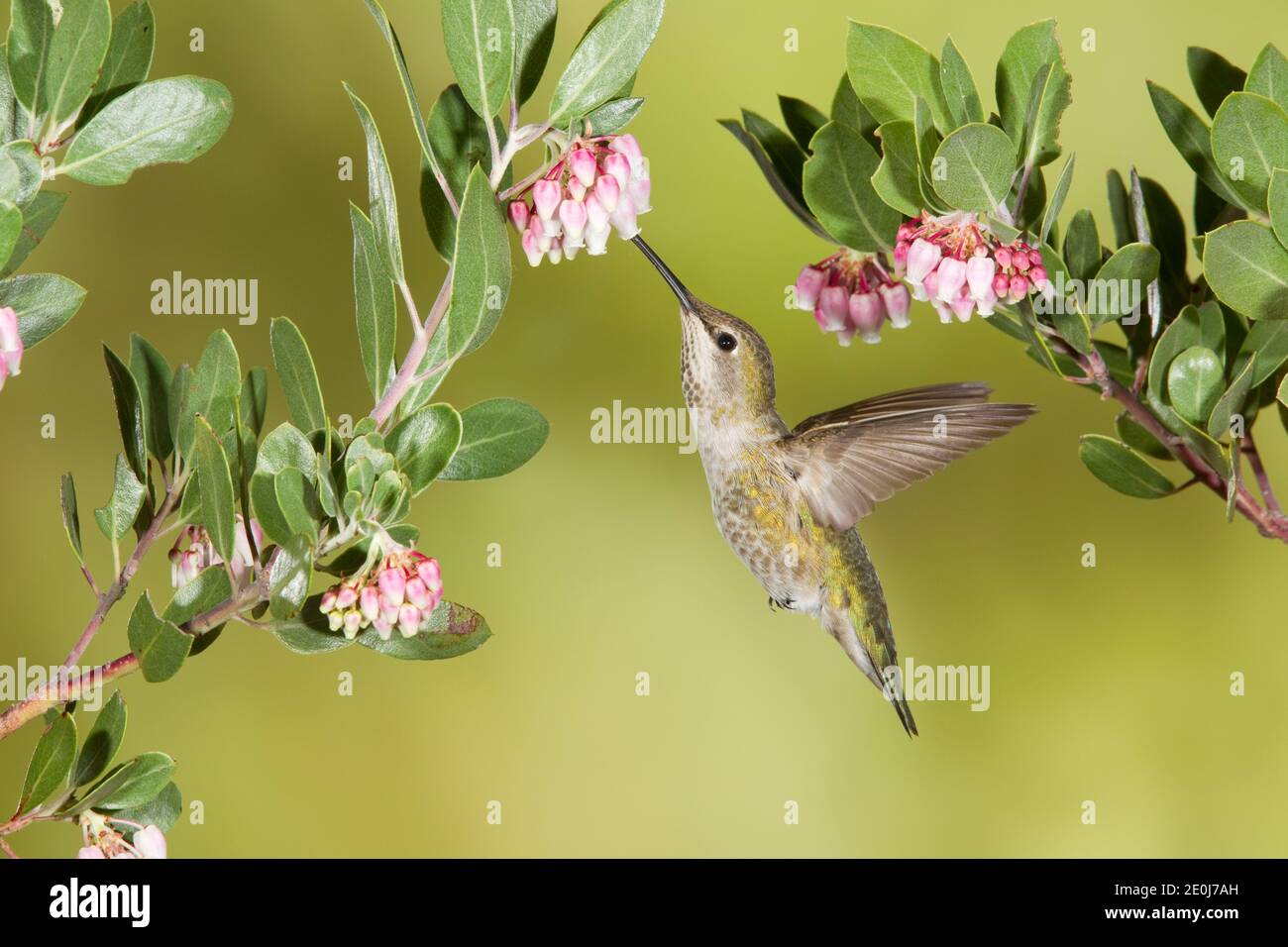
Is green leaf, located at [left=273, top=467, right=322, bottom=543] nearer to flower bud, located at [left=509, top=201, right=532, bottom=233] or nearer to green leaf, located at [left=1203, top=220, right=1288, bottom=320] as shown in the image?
flower bud, located at [left=509, top=201, right=532, bottom=233]

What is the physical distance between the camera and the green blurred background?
2.72m

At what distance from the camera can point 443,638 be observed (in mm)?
1040

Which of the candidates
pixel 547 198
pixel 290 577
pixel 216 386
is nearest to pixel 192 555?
pixel 216 386

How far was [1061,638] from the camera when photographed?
9.20 feet

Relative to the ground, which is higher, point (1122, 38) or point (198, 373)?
point (1122, 38)

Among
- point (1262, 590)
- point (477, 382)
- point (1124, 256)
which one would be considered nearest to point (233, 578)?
point (1124, 256)

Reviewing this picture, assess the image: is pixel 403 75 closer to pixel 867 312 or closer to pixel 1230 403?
pixel 867 312

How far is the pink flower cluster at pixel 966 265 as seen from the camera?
40.3 inches

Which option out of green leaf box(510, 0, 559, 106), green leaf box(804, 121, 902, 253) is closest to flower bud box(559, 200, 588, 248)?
A: green leaf box(510, 0, 559, 106)

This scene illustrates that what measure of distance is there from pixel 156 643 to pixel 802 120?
30.6 inches

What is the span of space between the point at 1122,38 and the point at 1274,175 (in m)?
1.92

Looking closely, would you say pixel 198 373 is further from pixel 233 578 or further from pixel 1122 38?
pixel 1122 38

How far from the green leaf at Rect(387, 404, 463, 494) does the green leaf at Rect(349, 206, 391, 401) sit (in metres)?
0.11

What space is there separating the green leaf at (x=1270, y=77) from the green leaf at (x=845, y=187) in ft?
1.03
